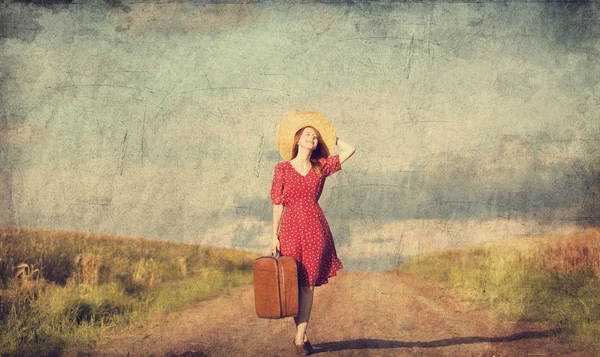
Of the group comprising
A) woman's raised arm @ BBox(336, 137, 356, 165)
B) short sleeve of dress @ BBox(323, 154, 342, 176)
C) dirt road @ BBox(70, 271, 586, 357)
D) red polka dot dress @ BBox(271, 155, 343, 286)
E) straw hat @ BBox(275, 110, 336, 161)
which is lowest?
dirt road @ BBox(70, 271, 586, 357)

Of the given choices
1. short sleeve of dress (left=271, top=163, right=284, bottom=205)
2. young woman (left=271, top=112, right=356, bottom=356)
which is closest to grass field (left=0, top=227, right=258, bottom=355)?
young woman (left=271, top=112, right=356, bottom=356)

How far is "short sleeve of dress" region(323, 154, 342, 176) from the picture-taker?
22.4ft

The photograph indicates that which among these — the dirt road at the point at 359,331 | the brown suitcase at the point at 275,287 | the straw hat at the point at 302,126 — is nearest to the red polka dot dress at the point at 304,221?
the straw hat at the point at 302,126

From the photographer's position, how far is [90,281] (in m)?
8.37

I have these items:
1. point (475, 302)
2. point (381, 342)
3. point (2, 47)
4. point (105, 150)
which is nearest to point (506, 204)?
point (475, 302)

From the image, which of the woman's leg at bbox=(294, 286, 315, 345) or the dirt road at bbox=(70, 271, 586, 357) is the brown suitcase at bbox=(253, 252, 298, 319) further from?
the dirt road at bbox=(70, 271, 586, 357)

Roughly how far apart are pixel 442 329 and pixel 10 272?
5.17 meters

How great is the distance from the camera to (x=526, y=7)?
26.6 feet

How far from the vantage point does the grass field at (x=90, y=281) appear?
7.18 metres

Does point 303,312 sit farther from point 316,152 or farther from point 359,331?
point 316,152

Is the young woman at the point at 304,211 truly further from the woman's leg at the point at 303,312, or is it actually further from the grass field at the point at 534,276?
the grass field at the point at 534,276

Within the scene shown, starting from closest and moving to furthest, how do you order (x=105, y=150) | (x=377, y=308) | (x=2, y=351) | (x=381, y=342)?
(x=2, y=351), (x=381, y=342), (x=105, y=150), (x=377, y=308)

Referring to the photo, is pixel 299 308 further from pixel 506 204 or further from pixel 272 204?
pixel 506 204

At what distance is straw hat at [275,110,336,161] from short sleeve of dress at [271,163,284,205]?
26 cm
